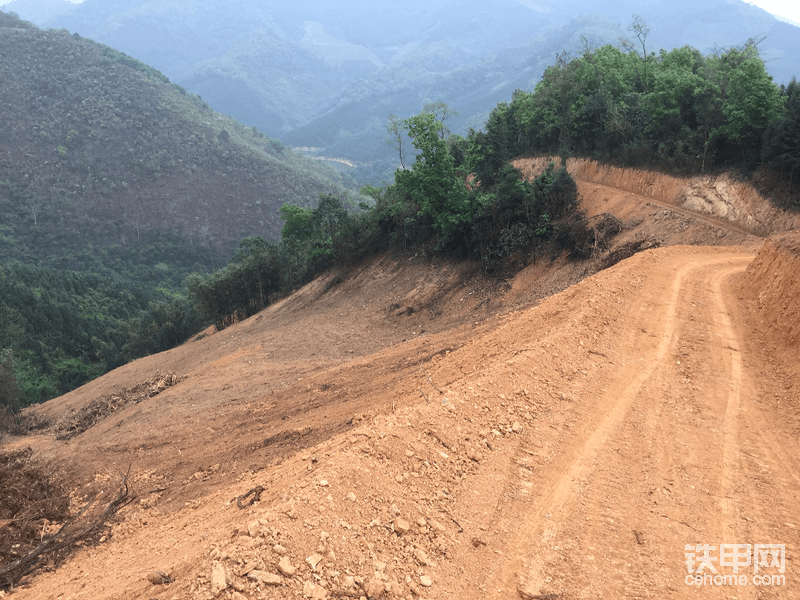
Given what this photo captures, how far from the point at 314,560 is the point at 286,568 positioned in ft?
0.90

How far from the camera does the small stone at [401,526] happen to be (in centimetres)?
511

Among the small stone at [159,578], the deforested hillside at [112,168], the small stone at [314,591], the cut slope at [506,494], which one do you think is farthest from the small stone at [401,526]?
the deforested hillside at [112,168]

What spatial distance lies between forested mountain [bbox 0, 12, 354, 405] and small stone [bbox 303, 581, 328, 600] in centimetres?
5653

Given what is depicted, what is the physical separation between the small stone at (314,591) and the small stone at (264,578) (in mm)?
231

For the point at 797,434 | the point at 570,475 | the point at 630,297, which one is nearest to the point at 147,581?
the point at 570,475

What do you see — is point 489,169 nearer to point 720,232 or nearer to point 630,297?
point 720,232

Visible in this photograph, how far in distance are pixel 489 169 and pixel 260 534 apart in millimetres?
25624

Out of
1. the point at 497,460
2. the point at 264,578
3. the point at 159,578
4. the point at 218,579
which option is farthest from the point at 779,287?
the point at 159,578

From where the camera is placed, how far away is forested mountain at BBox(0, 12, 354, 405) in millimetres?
67812

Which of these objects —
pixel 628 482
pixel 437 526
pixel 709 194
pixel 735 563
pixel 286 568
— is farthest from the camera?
pixel 709 194

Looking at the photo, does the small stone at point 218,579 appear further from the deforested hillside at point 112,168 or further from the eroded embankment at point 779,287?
the deforested hillside at point 112,168

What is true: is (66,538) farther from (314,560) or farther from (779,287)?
(779,287)

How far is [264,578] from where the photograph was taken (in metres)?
4.18

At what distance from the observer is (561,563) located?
5086mm
